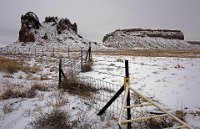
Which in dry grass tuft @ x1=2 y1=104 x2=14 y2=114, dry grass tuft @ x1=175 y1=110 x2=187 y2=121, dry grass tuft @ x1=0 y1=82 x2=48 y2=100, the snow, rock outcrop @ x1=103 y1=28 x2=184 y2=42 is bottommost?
dry grass tuft @ x1=175 y1=110 x2=187 y2=121

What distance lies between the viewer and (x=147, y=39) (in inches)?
4446

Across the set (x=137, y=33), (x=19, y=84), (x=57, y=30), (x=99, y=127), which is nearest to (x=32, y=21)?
(x=57, y=30)

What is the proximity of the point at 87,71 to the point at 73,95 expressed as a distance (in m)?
7.25

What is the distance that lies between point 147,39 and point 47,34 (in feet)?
182

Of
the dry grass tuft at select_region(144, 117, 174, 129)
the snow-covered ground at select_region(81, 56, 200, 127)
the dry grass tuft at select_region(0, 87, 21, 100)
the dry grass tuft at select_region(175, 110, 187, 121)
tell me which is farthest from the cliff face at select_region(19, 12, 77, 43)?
the dry grass tuft at select_region(144, 117, 174, 129)

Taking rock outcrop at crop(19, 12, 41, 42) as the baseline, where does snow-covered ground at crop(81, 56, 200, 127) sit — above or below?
below

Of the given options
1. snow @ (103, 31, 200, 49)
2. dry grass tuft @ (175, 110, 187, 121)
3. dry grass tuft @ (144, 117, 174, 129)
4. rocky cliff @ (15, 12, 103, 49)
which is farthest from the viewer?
snow @ (103, 31, 200, 49)

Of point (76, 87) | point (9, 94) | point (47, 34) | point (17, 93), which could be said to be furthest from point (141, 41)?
point (9, 94)

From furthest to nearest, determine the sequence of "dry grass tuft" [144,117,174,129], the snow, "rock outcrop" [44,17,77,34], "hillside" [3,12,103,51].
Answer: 1. the snow
2. "rock outcrop" [44,17,77,34]
3. "hillside" [3,12,103,51]
4. "dry grass tuft" [144,117,174,129]

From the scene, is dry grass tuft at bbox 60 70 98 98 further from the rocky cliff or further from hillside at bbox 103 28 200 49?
hillside at bbox 103 28 200 49

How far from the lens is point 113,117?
21.6ft

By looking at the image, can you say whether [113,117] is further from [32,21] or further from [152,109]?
[32,21]

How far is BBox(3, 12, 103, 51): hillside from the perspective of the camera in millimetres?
68625

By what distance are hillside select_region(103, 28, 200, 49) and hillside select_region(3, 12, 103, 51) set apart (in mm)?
23853
